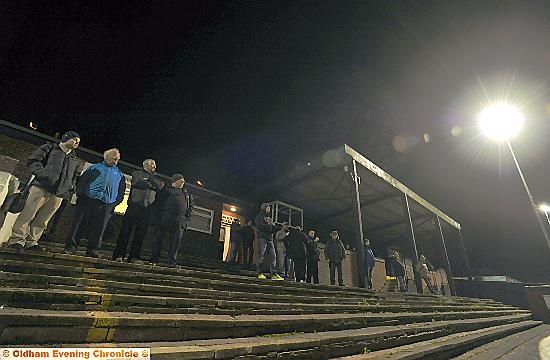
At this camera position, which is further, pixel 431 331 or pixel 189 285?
pixel 431 331

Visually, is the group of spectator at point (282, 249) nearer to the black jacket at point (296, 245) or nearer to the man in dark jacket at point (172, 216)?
the black jacket at point (296, 245)

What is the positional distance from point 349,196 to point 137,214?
9.58 metres

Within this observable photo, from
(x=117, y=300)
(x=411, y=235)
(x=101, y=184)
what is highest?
(x=411, y=235)

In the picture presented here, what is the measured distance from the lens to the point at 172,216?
5195 millimetres

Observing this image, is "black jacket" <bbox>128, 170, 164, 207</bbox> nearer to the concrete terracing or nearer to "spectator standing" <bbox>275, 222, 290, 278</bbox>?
the concrete terracing

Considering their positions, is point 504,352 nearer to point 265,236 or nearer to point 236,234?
point 265,236

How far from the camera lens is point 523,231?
26.8m

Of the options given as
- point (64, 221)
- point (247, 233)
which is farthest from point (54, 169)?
point (247, 233)

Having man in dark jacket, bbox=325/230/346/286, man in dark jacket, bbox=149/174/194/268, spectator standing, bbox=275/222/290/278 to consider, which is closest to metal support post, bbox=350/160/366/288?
man in dark jacket, bbox=325/230/346/286

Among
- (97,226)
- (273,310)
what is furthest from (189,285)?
(97,226)

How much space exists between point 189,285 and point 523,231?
3476 cm

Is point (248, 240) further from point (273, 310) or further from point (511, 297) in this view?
point (511, 297)

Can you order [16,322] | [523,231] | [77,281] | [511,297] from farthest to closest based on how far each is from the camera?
1. [523,231]
2. [511,297]
3. [77,281]
4. [16,322]

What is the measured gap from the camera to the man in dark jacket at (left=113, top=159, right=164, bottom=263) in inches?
190
